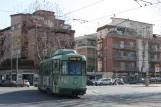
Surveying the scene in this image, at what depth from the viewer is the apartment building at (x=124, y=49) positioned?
80125 millimetres

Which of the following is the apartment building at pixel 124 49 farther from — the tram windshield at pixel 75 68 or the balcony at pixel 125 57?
the tram windshield at pixel 75 68

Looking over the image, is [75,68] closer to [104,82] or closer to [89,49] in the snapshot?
[104,82]

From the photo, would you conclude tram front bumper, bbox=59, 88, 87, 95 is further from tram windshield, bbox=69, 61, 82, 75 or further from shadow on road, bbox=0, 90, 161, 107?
tram windshield, bbox=69, 61, 82, 75

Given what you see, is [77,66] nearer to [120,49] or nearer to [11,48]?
[11,48]

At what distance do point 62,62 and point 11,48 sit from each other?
50767mm

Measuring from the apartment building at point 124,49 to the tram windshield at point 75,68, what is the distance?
55.9 metres

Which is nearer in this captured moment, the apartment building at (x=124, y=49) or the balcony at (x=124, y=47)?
the apartment building at (x=124, y=49)

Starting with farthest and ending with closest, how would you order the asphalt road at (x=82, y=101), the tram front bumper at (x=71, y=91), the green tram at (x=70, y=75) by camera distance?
the green tram at (x=70, y=75) → the tram front bumper at (x=71, y=91) → the asphalt road at (x=82, y=101)

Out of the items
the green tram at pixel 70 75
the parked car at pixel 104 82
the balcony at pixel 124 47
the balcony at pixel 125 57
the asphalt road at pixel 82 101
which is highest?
the balcony at pixel 124 47

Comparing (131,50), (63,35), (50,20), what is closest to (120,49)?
(131,50)

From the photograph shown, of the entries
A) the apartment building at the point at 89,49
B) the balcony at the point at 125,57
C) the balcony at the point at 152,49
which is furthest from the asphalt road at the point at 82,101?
the balcony at the point at 152,49

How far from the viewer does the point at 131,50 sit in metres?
84.9

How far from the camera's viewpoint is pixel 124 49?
83.2 metres

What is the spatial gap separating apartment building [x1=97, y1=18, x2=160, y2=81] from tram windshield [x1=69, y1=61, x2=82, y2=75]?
5588cm
